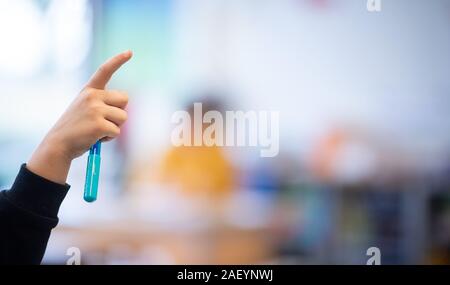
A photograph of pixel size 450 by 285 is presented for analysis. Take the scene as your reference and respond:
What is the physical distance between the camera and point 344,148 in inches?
49.2

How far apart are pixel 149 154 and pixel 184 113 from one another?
0.34ft

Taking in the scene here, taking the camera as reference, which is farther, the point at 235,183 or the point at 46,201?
the point at 235,183

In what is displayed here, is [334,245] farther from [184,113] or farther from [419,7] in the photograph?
[419,7]

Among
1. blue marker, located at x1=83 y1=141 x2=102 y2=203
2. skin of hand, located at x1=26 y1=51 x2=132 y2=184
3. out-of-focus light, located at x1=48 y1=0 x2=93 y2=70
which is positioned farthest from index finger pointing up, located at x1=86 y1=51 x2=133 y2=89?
out-of-focus light, located at x1=48 y1=0 x2=93 y2=70

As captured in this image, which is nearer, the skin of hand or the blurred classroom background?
the skin of hand

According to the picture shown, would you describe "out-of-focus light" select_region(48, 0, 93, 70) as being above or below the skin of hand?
above

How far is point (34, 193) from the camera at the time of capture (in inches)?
41.1

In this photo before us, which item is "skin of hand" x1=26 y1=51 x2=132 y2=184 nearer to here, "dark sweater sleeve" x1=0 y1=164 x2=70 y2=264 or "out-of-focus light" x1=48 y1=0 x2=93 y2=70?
"dark sweater sleeve" x1=0 y1=164 x2=70 y2=264

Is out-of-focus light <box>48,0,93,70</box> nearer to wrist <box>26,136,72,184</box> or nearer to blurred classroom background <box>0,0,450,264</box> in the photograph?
blurred classroom background <box>0,0,450,264</box>

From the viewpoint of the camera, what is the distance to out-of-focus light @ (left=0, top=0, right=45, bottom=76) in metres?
1.23

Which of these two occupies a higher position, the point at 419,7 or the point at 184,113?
the point at 419,7

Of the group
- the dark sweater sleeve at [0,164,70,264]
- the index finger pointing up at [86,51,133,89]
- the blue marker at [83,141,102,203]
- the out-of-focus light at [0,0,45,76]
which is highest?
the out-of-focus light at [0,0,45,76]
